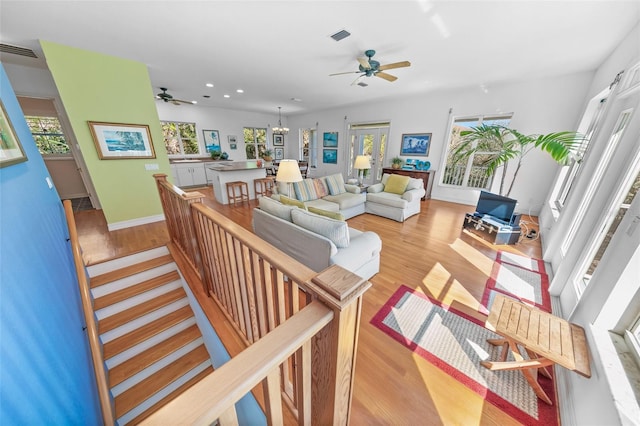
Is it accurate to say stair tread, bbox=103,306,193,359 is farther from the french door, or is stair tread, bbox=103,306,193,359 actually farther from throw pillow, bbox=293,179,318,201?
the french door

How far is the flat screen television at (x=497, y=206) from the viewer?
127 inches

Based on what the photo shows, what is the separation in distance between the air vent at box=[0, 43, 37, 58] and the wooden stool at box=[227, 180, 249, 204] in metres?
3.11

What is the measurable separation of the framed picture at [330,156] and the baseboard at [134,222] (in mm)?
5706

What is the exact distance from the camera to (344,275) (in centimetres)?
70

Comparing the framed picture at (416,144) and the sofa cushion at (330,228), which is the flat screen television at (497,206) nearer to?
the framed picture at (416,144)

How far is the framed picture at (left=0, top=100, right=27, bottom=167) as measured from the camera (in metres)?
1.21

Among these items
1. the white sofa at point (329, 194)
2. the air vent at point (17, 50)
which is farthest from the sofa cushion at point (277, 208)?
the air vent at point (17, 50)

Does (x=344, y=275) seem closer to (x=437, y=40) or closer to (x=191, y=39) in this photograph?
(x=437, y=40)

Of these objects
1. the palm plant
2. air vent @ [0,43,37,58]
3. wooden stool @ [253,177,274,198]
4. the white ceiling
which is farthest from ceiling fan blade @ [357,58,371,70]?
air vent @ [0,43,37,58]

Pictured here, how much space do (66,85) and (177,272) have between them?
111 inches

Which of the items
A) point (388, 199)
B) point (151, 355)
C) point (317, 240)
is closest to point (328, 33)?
point (317, 240)

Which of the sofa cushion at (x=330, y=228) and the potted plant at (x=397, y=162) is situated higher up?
the potted plant at (x=397, y=162)

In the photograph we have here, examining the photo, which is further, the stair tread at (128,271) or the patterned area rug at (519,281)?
the stair tread at (128,271)

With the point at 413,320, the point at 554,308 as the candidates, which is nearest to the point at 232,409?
the point at 413,320
